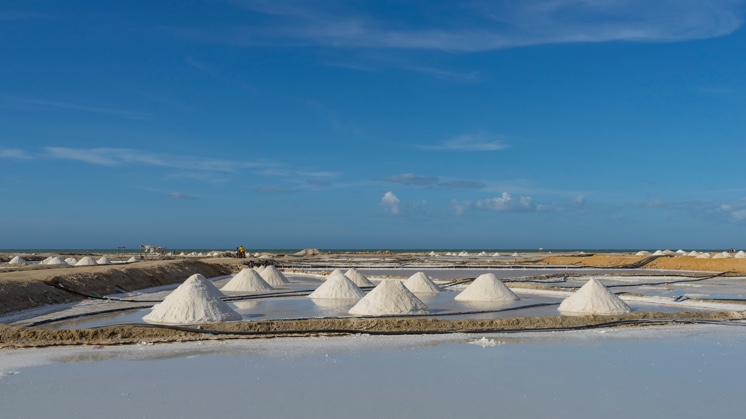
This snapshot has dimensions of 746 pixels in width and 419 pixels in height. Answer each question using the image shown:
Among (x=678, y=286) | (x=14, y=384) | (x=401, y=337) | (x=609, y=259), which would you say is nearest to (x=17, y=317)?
(x=14, y=384)

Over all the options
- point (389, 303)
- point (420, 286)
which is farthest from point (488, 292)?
point (389, 303)

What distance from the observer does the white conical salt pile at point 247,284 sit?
15758 mm

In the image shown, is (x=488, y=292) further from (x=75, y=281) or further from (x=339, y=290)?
(x=75, y=281)

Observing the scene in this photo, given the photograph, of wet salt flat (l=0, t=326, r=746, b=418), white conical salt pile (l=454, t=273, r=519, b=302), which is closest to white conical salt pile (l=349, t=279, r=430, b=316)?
wet salt flat (l=0, t=326, r=746, b=418)

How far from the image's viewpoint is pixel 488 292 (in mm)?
13008

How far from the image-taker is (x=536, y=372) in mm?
5922

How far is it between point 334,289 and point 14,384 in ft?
27.8

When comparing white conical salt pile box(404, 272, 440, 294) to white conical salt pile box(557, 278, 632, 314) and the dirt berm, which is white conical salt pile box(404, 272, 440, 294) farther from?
the dirt berm

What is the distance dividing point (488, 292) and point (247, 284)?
636cm

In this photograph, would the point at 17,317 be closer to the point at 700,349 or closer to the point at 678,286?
the point at 700,349

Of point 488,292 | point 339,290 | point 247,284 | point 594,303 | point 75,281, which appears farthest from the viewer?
point 247,284

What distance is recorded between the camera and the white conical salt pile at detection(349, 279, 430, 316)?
402 inches

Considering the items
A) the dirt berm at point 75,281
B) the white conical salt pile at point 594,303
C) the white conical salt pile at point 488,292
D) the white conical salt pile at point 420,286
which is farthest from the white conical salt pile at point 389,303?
the dirt berm at point 75,281

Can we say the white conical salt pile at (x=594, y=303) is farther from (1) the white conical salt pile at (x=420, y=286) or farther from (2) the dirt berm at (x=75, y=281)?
(2) the dirt berm at (x=75, y=281)
